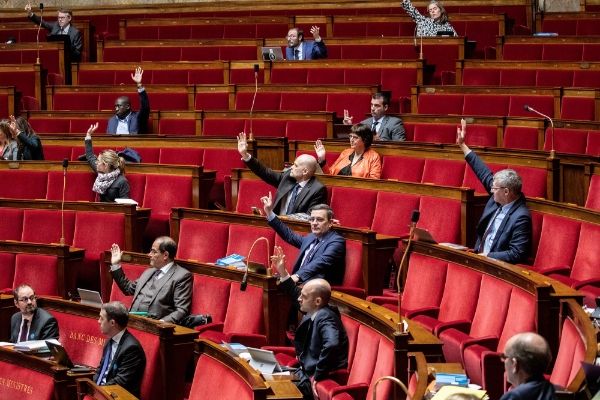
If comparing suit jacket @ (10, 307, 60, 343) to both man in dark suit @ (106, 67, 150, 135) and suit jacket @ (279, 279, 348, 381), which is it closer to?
suit jacket @ (279, 279, 348, 381)

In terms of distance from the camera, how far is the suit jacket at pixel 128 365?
51.4 inches

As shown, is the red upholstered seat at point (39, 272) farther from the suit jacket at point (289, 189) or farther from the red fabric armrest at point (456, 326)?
the red fabric armrest at point (456, 326)

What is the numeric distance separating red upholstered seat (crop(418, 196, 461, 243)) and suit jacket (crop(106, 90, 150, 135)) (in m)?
0.86

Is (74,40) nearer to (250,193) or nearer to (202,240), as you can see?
(250,193)

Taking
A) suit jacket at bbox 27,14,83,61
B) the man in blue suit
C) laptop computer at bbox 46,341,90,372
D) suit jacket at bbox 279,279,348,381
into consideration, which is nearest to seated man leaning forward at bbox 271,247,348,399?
suit jacket at bbox 279,279,348,381

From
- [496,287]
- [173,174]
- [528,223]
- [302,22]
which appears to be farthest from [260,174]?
[302,22]

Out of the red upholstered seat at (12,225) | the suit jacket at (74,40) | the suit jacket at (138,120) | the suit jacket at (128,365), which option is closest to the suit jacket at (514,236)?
the suit jacket at (128,365)

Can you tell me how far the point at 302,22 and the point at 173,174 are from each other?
3.27 ft

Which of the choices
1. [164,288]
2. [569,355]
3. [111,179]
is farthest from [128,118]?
[569,355]

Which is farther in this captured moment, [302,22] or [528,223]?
[302,22]

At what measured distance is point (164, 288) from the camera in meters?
1.53

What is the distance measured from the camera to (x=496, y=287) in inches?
48.2

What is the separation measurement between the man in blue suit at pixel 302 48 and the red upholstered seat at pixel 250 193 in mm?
686

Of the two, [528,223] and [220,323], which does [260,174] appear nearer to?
[220,323]
